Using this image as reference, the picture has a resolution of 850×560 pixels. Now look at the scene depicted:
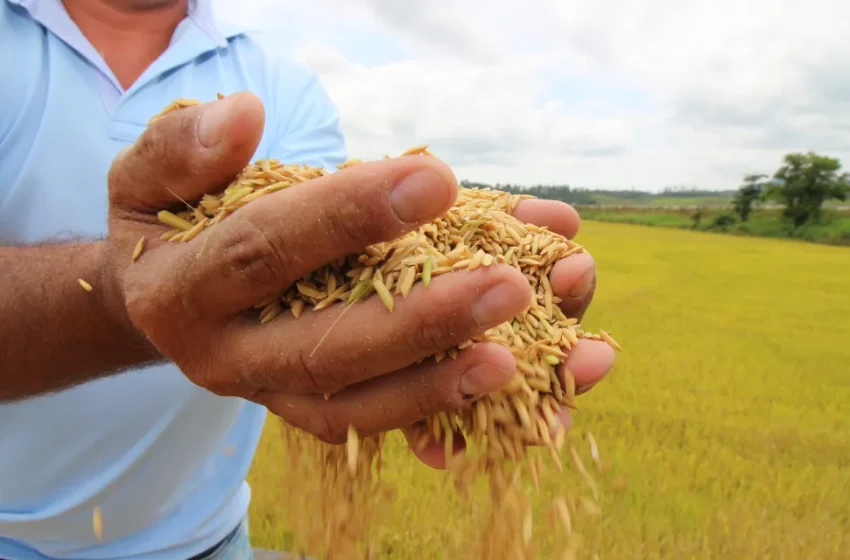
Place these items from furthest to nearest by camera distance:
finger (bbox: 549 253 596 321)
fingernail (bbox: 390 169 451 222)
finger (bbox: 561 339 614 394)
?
finger (bbox: 549 253 596 321)
finger (bbox: 561 339 614 394)
fingernail (bbox: 390 169 451 222)

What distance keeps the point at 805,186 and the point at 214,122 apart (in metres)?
28.2

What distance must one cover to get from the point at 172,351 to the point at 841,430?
4769 millimetres

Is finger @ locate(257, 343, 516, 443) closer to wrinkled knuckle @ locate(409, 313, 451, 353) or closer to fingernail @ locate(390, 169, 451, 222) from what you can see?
wrinkled knuckle @ locate(409, 313, 451, 353)

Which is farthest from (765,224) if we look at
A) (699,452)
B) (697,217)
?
(699,452)

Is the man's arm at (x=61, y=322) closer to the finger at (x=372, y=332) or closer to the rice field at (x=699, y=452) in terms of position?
the finger at (x=372, y=332)

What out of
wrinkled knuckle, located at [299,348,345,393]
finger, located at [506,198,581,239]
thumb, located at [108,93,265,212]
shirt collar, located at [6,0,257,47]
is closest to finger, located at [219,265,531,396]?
wrinkled knuckle, located at [299,348,345,393]

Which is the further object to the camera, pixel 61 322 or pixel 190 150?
pixel 61 322

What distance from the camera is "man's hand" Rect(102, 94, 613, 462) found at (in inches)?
31.5

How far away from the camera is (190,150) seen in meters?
0.84

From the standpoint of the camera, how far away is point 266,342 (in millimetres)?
882

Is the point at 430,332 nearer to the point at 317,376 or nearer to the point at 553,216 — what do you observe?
the point at 317,376

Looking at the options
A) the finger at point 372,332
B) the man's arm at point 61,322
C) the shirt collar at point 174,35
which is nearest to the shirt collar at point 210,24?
the shirt collar at point 174,35

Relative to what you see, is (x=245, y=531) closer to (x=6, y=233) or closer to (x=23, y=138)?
(x=6, y=233)

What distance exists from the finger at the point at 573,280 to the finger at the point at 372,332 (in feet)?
1.61
